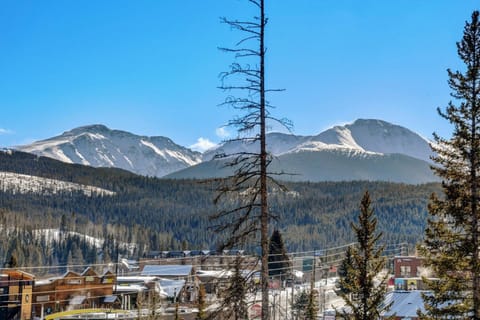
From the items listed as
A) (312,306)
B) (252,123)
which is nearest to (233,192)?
(252,123)

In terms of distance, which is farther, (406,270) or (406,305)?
(406,270)

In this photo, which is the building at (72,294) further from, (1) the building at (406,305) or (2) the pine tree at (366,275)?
(2) the pine tree at (366,275)

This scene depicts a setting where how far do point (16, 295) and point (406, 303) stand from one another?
33.6 m

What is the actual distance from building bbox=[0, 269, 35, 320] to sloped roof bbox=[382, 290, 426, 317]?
2988 cm

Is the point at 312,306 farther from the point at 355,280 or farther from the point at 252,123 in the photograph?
the point at 252,123

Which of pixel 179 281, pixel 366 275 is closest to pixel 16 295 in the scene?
pixel 179 281

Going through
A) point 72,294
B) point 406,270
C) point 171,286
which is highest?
point 406,270

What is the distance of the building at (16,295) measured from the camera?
5300 cm

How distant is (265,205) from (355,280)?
7.08 metres

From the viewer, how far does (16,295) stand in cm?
5566

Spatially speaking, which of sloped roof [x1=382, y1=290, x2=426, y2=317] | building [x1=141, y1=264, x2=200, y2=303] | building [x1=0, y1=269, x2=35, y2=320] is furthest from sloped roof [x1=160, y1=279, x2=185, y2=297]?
sloped roof [x1=382, y1=290, x2=426, y2=317]

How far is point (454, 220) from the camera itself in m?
21.3

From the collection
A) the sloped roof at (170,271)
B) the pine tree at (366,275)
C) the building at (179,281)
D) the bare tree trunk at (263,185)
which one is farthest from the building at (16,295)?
the sloped roof at (170,271)

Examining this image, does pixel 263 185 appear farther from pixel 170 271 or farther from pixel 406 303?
pixel 170 271
